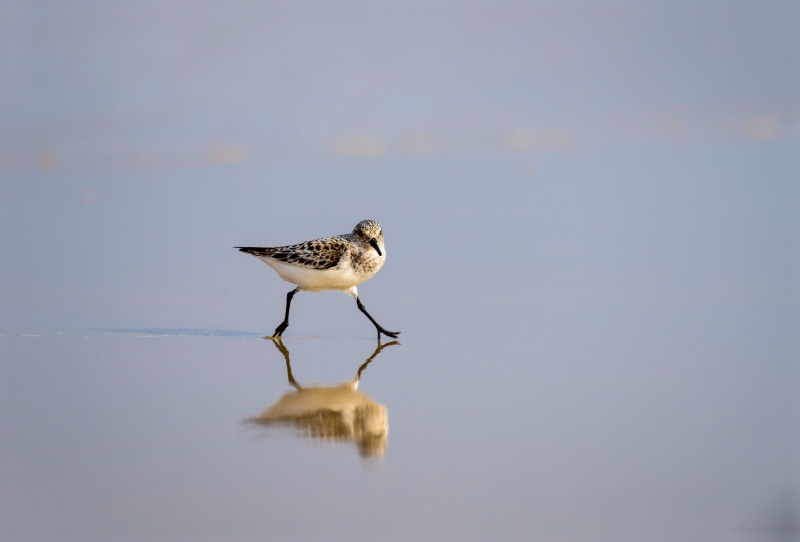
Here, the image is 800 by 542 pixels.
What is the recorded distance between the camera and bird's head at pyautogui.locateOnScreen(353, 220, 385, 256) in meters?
6.55

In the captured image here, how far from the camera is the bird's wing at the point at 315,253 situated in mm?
6418

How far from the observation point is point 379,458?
13.4ft

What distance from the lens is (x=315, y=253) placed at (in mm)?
6461

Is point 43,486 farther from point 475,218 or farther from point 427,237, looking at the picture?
point 475,218

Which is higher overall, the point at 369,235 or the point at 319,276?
the point at 369,235

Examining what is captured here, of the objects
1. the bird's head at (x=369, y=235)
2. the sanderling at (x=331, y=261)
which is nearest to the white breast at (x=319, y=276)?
the sanderling at (x=331, y=261)

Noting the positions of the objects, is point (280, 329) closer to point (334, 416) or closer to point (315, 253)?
point (315, 253)

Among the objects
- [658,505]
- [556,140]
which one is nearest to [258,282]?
[658,505]

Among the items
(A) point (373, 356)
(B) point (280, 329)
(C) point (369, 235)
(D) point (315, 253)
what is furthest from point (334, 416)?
(C) point (369, 235)

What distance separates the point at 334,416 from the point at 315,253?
6.42 feet

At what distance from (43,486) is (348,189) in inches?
289

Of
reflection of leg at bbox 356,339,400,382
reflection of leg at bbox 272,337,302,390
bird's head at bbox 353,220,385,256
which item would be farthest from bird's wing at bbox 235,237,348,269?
reflection of leg at bbox 356,339,400,382

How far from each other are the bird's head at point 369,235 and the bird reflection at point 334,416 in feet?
4.73

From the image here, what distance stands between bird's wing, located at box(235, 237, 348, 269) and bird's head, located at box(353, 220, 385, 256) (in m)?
0.12
